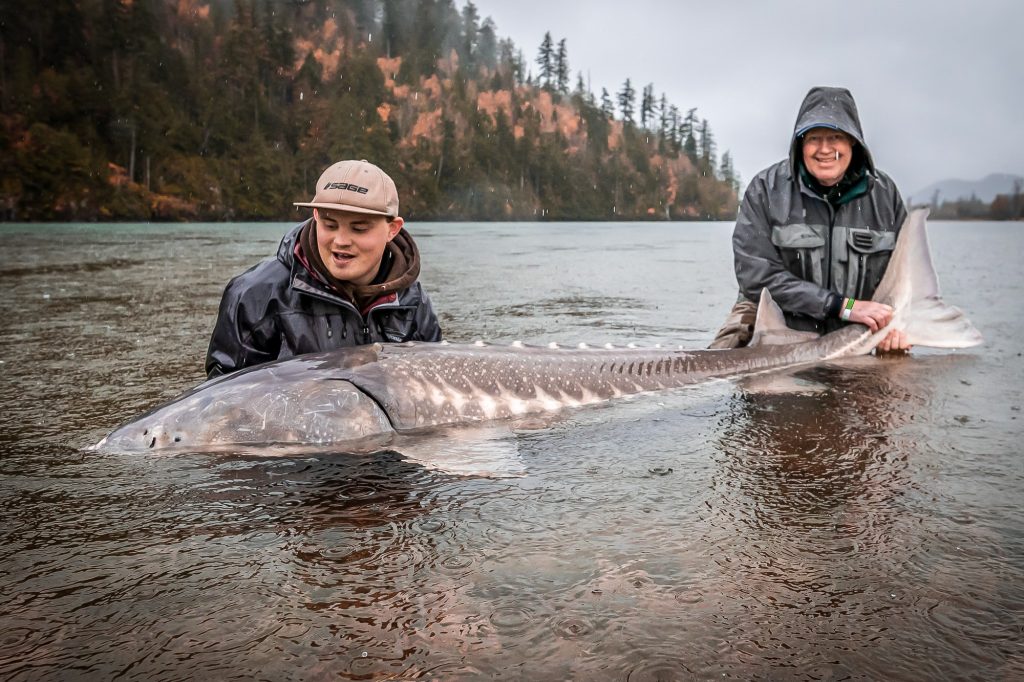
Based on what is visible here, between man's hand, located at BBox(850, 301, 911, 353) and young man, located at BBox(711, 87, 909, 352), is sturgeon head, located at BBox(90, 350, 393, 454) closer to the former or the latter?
young man, located at BBox(711, 87, 909, 352)

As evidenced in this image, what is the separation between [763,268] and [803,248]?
0.31 meters

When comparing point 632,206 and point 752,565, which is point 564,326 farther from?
point 632,206

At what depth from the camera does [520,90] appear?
12162 cm

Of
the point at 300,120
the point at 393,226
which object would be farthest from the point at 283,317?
the point at 300,120

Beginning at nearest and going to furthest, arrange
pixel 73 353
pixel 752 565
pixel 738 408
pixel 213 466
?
pixel 752 565
pixel 213 466
pixel 738 408
pixel 73 353

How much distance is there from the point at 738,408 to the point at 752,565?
2.04 m

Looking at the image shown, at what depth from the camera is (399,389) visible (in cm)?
347

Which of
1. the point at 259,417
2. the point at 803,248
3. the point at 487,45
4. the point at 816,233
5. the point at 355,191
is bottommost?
the point at 259,417

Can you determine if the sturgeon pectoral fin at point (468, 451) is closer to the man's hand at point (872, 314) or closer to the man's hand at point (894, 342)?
the man's hand at point (872, 314)

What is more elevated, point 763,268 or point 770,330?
point 763,268

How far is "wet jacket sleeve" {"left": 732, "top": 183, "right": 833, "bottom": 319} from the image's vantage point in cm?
519

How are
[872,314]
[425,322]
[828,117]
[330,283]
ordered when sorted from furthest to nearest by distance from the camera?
[872,314]
[828,117]
[425,322]
[330,283]

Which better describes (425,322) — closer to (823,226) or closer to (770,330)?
(770,330)

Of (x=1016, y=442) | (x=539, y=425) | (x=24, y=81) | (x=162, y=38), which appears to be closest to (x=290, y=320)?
(x=539, y=425)
